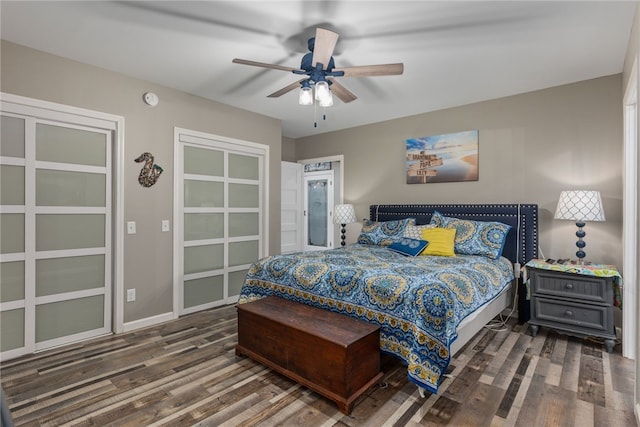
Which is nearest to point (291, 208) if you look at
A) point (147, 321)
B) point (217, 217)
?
point (217, 217)

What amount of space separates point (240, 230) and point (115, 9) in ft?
8.99

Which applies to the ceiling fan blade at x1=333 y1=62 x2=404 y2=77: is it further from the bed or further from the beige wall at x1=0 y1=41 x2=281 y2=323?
the beige wall at x1=0 y1=41 x2=281 y2=323

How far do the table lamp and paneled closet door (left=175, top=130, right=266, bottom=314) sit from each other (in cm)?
345

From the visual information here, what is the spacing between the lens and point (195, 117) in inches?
152

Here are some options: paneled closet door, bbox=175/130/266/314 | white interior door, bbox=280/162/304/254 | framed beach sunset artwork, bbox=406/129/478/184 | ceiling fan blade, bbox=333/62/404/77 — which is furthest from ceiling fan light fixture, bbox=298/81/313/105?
white interior door, bbox=280/162/304/254

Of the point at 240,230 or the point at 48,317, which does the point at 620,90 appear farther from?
the point at 48,317

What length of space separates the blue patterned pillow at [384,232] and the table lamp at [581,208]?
1.54 metres

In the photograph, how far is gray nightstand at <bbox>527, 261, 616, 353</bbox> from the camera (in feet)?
9.21

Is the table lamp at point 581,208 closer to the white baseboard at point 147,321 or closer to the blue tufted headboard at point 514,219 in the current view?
the blue tufted headboard at point 514,219

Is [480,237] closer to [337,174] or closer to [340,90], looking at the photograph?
[340,90]

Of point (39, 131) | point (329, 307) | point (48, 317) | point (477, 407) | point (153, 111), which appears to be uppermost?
point (153, 111)

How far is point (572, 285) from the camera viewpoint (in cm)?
296

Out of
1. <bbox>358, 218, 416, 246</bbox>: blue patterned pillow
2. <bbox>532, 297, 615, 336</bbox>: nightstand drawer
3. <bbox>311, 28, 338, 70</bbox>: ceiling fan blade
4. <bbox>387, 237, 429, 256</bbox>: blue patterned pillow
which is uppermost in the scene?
<bbox>311, 28, 338, 70</bbox>: ceiling fan blade

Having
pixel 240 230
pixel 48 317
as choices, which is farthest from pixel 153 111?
pixel 48 317
